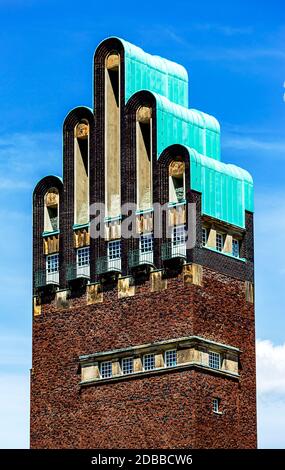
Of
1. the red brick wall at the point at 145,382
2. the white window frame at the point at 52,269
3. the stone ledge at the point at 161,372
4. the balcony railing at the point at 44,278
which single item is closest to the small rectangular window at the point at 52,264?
the white window frame at the point at 52,269

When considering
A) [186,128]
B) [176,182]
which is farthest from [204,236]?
[186,128]

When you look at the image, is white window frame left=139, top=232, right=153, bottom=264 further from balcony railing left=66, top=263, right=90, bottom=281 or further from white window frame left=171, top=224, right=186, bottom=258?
balcony railing left=66, top=263, right=90, bottom=281

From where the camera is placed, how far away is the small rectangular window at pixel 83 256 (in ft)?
424

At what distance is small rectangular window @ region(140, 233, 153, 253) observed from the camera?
414 feet

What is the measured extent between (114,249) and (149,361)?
7557mm

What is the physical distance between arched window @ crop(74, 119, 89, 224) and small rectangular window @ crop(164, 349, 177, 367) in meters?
10.9

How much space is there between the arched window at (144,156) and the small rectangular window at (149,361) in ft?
29.0

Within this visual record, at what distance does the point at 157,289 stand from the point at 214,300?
3332mm

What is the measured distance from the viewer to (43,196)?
132m

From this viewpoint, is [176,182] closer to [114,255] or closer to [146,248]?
[146,248]

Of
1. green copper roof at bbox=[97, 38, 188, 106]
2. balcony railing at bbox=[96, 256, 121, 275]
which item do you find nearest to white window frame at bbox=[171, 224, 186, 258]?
balcony railing at bbox=[96, 256, 121, 275]

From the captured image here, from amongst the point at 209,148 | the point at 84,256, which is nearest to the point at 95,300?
the point at 84,256

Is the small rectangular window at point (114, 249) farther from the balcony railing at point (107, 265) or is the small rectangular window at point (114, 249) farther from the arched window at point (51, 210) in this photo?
the arched window at point (51, 210)

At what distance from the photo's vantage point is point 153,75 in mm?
130875
